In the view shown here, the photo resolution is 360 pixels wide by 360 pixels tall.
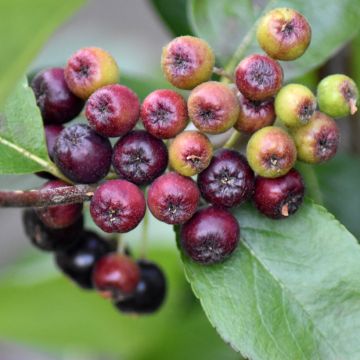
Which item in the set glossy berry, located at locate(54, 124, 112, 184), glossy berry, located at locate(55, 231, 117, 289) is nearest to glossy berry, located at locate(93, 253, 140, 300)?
glossy berry, located at locate(55, 231, 117, 289)

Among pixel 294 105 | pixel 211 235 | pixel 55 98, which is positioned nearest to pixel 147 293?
pixel 211 235

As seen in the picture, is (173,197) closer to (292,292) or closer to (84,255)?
(292,292)

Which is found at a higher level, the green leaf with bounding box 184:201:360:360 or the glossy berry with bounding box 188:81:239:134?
the glossy berry with bounding box 188:81:239:134

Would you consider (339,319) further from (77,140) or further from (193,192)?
(77,140)

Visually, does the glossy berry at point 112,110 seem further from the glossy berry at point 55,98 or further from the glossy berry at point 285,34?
the glossy berry at point 285,34

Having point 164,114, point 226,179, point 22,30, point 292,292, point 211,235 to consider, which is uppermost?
point 22,30

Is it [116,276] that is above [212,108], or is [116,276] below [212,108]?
below

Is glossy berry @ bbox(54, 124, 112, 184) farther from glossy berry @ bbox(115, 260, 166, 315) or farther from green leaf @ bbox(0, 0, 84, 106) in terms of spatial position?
glossy berry @ bbox(115, 260, 166, 315)

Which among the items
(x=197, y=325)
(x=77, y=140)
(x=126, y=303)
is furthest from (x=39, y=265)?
(x=77, y=140)

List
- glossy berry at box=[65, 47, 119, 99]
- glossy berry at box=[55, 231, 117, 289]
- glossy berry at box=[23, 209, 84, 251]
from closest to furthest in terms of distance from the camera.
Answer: glossy berry at box=[65, 47, 119, 99] → glossy berry at box=[23, 209, 84, 251] → glossy berry at box=[55, 231, 117, 289]
